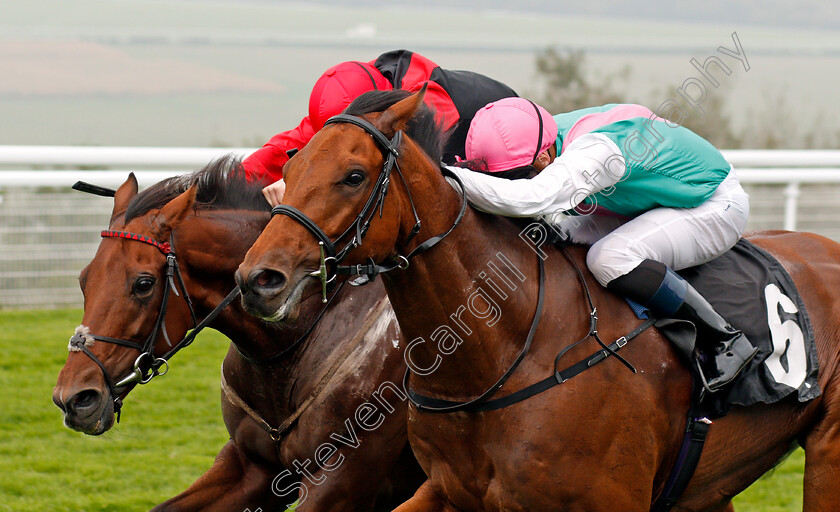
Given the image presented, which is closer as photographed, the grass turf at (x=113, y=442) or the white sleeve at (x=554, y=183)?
the white sleeve at (x=554, y=183)

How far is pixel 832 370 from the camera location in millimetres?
3162

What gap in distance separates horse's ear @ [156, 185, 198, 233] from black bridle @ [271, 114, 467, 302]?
38.2 inches

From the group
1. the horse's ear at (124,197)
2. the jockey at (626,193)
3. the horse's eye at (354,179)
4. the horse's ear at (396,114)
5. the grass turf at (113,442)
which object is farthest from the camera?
the grass turf at (113,442)

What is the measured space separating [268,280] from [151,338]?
3.30 ft

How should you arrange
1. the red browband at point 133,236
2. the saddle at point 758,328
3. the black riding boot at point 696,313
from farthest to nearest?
1. the red browband at point 133,236
2. the saddle at point 758,328
3. the black riding boot at point 696,313

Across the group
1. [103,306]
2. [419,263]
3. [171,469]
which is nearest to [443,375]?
[419,263]

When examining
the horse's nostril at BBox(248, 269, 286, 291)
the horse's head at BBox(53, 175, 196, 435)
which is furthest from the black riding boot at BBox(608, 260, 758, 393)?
the horse's head at BBox(53, 175, 196, 435)

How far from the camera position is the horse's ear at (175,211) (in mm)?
3205

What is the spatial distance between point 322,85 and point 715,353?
162 cm

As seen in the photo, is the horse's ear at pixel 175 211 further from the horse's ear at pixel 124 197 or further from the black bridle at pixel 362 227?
the black bridle at pixel 362 227

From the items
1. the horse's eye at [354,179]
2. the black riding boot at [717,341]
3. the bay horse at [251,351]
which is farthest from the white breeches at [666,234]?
the horse's eye at [354,179]

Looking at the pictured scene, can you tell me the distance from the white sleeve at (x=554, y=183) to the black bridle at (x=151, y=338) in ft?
2.98

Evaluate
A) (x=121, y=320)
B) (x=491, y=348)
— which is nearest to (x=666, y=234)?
(x=491, y=348)

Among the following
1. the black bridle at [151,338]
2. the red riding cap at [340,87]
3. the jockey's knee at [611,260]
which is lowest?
the black bridle at [151,338]
